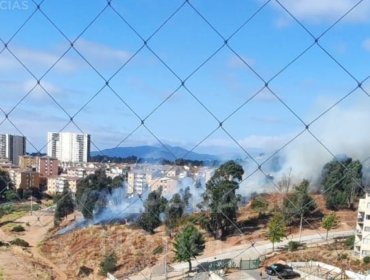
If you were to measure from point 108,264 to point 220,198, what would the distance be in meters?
2.02

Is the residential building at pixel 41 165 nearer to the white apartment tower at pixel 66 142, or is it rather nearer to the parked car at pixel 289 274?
the white apartment tower at pixel 66 142

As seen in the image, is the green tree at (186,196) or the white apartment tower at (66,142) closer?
the white apartment tower at (66,142)

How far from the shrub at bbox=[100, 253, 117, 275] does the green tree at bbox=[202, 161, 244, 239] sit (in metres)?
1.81

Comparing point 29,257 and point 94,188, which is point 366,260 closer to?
point 29,257

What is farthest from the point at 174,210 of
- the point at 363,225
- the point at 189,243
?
the point at 363,225

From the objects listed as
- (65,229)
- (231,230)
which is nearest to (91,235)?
(65,229)

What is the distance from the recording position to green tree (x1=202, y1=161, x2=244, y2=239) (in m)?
8.77

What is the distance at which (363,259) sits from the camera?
22.4 ft

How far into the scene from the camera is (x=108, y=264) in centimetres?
796

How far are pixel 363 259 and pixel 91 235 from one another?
5.29m

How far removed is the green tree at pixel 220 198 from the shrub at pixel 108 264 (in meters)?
1.81

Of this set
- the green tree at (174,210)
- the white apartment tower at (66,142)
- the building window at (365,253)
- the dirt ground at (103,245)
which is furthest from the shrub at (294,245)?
the white apartment tower at (66,142)

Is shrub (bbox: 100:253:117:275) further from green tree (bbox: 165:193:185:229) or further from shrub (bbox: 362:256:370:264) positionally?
shrub (bbox: 362:256:370:264)

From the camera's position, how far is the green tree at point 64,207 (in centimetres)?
1093
